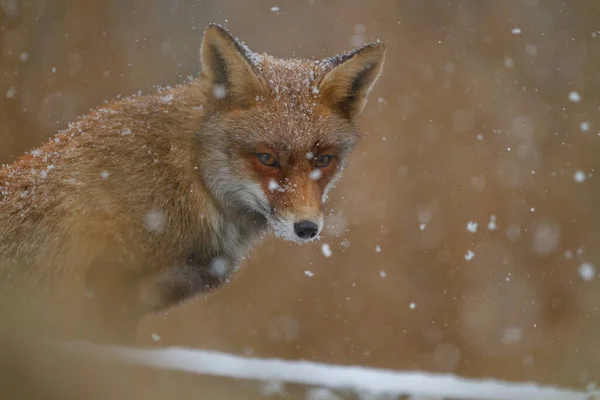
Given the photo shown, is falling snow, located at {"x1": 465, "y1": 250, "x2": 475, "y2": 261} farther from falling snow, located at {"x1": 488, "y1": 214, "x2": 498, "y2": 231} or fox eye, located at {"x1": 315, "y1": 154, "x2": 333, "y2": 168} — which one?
fox eye, located at {"x1": 315, "y1": 154, "x2": 333, "y2": 168}

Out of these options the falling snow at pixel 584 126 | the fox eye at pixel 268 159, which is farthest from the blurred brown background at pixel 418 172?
the fox eye at pixel 268 159

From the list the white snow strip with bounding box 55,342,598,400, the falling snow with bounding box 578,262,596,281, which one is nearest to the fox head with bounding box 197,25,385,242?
the white snow strip with bounding box 55,342,598,400

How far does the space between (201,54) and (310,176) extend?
670mm

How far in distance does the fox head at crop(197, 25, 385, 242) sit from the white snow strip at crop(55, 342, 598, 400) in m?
1.34

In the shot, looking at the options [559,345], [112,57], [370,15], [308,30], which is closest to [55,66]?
[112,57]

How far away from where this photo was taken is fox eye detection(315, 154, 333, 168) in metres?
2.46

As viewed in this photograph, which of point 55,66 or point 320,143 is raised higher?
point 55,66

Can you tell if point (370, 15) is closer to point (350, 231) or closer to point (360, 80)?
point (350, 231)

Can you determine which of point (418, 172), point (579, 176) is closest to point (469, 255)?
point (418, 172)

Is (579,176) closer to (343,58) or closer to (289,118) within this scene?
(343,58)

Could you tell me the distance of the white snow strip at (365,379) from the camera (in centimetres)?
369

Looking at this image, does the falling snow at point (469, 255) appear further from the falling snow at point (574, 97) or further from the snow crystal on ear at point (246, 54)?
the snow crystal on ear at point (246, 54)

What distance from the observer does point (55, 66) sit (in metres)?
4.42

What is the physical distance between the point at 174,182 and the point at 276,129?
0.46 m
